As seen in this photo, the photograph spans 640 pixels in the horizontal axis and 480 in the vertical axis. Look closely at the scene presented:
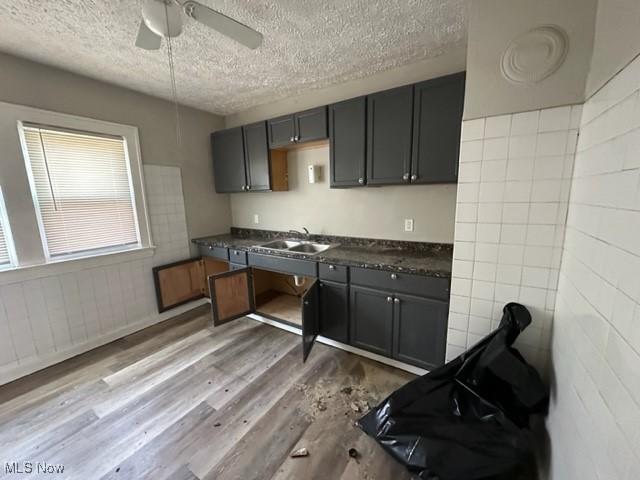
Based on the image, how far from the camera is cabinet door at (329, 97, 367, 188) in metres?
2.13

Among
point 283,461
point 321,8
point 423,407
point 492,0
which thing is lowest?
point 283,461

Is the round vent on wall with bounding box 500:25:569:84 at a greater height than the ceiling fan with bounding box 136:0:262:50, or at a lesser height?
lesser

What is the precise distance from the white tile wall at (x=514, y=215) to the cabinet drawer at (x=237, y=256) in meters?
2.04

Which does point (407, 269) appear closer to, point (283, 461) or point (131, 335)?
point (283, 461)

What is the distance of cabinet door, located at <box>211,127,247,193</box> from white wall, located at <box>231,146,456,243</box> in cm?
31

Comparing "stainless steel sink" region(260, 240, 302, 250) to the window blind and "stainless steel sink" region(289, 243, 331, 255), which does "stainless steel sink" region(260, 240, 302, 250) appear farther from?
the window blind

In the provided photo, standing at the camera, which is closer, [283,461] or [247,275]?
[283,461]

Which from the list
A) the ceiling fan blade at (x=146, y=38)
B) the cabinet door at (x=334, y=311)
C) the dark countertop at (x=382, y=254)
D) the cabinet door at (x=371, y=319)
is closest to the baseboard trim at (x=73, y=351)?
the dark countertop at (x=382, y=254)

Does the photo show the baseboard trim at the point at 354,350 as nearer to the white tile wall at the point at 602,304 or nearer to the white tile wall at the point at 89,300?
the white tile wall at the point at 602,304

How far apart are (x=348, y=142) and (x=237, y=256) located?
166 cm

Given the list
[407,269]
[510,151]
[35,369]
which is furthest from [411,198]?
[35,369]

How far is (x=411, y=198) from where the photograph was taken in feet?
7.45

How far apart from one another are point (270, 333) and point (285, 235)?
1.14 metres

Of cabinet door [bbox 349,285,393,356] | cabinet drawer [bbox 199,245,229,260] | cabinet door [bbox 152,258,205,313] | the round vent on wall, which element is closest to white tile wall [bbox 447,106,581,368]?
the round vent on wall
